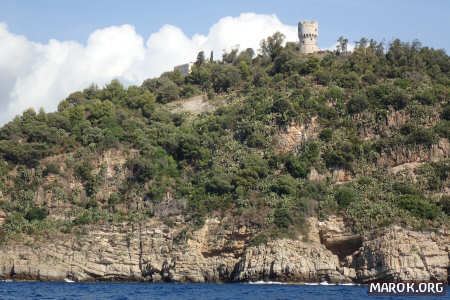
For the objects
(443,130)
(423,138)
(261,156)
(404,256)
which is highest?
(443,130)

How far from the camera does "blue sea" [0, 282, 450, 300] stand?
4122cm

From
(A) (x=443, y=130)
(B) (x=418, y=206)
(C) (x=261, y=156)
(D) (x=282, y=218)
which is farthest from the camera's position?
(C) (x=261, y=156)

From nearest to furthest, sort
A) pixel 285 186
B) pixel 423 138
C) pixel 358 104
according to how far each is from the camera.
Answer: pixel 285 186 < pixel 423 138 < pixel 358 104

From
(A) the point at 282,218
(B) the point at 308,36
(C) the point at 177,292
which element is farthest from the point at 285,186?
(B) the point at 308,36

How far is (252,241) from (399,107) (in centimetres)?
2411

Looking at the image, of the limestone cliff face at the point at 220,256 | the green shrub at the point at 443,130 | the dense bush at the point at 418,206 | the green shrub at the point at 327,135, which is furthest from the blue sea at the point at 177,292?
the green shrub at the point at 443,130

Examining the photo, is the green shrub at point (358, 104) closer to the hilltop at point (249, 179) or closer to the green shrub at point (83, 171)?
the hilltop at point (249, 179)

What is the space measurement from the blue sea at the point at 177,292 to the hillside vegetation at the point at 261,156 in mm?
8091

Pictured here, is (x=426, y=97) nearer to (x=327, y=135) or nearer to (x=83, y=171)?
(x=327, y=135)

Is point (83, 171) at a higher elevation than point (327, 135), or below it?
below

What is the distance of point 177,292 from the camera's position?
45.0 meters

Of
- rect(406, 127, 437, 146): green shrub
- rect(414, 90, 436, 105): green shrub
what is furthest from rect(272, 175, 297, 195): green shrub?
rect(414, 90, 436, 105): green shrub

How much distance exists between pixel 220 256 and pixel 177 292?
1200cm

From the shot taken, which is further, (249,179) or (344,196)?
(249,179)
